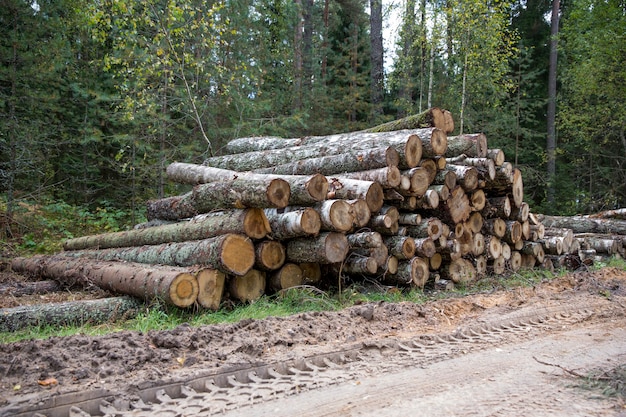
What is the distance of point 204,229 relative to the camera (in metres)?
6.34

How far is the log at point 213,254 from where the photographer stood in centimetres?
549

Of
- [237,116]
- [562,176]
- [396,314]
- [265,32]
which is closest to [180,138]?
[237,116]

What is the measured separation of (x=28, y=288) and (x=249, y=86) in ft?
28.4

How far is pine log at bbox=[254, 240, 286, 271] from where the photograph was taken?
592 cm

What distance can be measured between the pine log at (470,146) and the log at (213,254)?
4423 millimetres

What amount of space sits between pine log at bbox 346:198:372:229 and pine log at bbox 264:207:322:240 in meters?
0.61

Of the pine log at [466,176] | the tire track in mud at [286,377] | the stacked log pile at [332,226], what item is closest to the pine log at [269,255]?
the stacked log pile at [332,226]

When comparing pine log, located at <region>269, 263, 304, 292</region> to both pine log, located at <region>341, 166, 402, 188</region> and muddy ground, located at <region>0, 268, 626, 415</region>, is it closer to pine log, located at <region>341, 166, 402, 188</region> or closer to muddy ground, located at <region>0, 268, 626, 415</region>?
muddy ground, located at <region>0, 268, 626, 415</region>

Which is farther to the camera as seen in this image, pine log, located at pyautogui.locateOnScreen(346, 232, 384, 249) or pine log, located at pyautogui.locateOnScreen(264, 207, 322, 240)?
pine log, located at pyautogui.locateOnScreen(346, 232, 384, 249)

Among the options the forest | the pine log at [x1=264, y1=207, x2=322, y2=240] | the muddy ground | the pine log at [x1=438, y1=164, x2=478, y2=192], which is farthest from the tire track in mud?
the forest

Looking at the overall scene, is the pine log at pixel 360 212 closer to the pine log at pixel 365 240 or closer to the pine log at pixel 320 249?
the pine log at pixel 365 240

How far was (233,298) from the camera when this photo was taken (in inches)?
234

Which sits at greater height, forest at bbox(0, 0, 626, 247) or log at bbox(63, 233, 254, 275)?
forest at bbox(0, 0, 626, 247)

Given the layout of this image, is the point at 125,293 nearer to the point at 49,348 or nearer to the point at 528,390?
the point at 49,348
